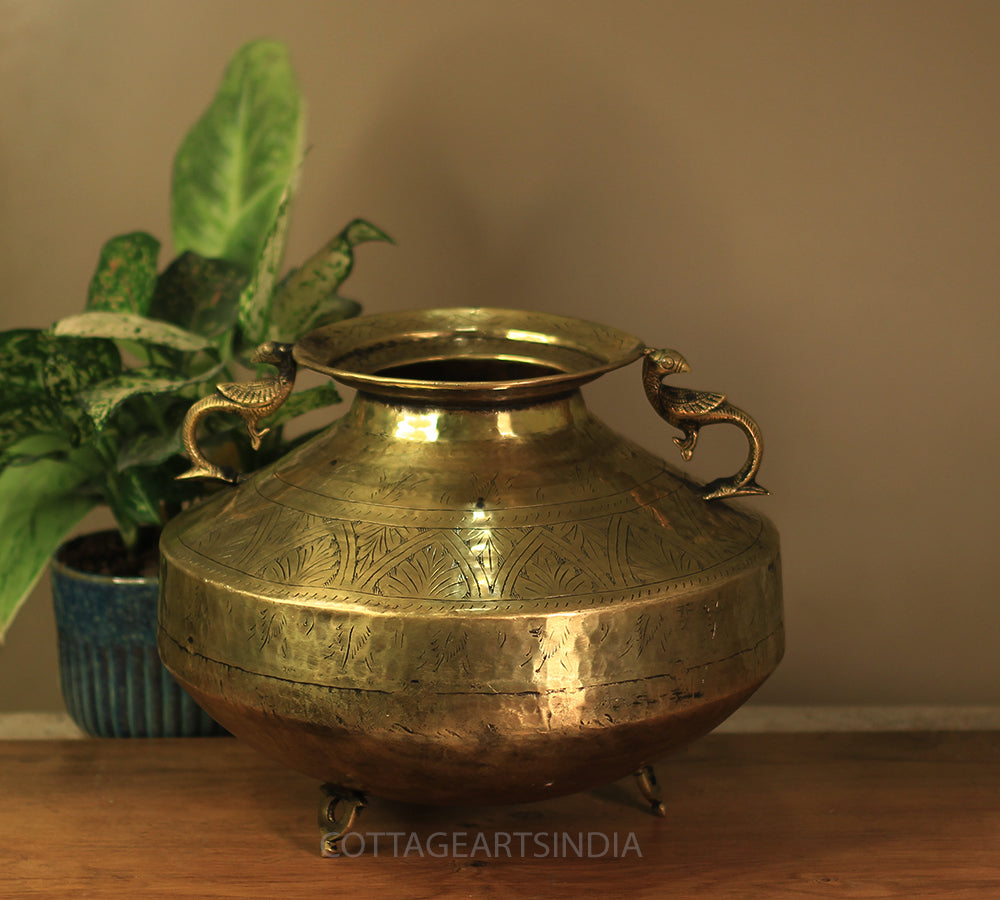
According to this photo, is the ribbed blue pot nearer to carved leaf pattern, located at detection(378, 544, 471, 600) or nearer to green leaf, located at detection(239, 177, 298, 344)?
green leaf, located at detection(239, 177, 298, 344)

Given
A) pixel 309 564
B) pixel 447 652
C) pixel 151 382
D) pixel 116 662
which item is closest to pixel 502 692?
pixel 447 652

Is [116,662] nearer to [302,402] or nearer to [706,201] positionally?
[302,402]

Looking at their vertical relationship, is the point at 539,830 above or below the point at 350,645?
below

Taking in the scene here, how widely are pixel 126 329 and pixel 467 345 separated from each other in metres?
0.32

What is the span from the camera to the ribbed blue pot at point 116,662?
3.98 feet

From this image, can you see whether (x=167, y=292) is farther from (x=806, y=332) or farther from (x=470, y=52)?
(x=806, y=332)

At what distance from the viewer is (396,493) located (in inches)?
34.3

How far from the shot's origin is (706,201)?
140 cm

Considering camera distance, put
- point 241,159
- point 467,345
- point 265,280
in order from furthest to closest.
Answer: point 241,159 < point 265,280 < point 467,345

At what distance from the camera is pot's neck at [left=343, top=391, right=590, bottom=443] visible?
89 centimetres

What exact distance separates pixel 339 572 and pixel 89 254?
33.1 inches

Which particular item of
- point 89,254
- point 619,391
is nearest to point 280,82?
point 89,254

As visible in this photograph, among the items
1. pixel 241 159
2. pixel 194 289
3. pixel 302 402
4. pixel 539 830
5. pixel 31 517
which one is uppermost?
pixel 241 159

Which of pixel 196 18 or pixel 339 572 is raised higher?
pixel 196 18
